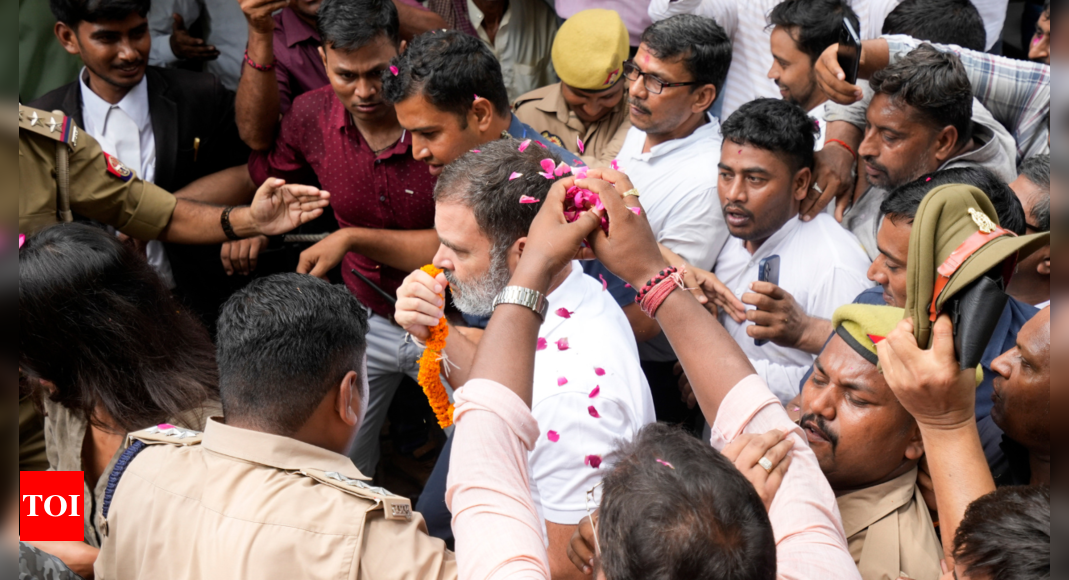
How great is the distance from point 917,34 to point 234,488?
4.04 metres

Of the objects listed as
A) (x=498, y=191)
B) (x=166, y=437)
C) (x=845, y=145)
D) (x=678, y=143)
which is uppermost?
(x=498, y=191)

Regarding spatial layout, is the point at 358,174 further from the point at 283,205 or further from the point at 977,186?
the point at 977,186

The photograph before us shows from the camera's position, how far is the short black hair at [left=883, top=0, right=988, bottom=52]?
411 cm

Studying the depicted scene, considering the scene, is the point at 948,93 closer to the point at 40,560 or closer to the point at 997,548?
the point at 997,548

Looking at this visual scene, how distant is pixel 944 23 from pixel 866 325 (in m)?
2.55

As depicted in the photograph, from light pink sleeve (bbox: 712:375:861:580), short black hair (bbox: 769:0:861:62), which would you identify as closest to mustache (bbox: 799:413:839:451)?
light pink sleeve (bbox: 712:375:861:580)

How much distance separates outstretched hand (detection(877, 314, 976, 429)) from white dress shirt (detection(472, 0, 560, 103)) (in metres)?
3.76

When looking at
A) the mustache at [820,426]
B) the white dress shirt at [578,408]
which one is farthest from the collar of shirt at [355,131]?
the mustache at [820,426]

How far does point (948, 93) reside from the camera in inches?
128

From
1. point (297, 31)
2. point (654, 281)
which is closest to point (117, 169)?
point (297, 31)

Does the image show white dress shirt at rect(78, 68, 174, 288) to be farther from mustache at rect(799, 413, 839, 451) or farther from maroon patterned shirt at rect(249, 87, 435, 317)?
mustache at rect(799, 413, 839, 451)

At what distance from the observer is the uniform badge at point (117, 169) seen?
3.53m

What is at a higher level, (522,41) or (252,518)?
(522,41)

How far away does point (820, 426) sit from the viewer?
2.45 meters
